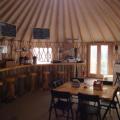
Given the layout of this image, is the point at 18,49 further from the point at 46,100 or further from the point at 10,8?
the point at 46,100

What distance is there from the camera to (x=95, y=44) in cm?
982

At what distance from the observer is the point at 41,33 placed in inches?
332

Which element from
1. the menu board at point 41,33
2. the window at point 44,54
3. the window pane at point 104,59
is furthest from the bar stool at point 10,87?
the window pane at point 104,59

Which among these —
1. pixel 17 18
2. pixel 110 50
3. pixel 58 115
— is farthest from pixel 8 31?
pixel 110 50

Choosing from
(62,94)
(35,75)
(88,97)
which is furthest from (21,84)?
(88,97)

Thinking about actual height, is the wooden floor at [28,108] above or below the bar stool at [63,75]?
below

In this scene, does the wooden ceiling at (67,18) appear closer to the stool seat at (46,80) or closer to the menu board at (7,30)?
the menu board at (7,30)

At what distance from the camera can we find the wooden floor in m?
4.52

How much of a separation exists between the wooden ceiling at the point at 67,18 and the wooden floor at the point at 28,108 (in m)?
2.84

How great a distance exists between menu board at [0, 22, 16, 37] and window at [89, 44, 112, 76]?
433cm

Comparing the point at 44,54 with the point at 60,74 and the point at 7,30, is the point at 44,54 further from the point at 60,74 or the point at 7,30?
the point at 7,30

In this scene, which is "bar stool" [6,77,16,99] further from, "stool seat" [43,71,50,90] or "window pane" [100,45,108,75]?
"window pane" [100,45,108,75]

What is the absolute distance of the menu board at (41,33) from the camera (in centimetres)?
823

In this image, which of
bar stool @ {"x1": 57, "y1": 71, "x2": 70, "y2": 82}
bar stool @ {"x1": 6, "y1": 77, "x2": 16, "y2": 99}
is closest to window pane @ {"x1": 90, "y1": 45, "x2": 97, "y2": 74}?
bar stool @ {"x1": 57, "y1": 71, "x2": 70, "y2": 82}
